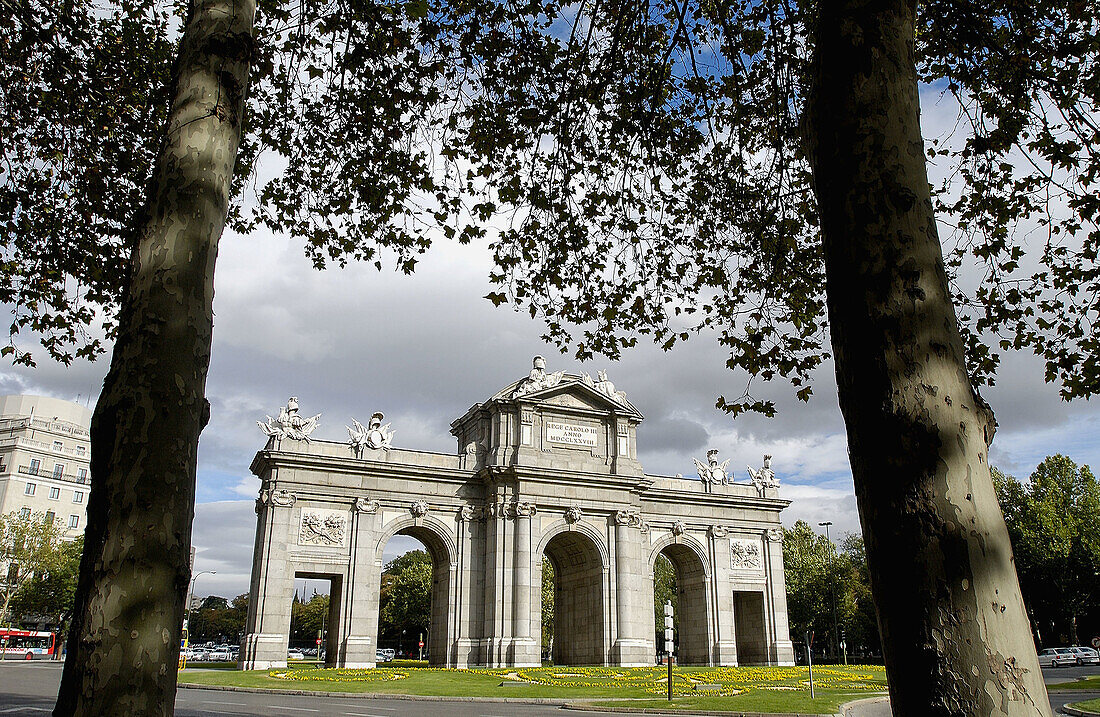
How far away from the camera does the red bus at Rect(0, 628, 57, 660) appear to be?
5819 centimetres

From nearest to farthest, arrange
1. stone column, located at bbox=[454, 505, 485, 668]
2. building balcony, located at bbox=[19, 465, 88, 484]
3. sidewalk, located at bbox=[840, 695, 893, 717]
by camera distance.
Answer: sidewalk, located at bbox=[840, 695, 893, 717] < stone column, located at bbox=[454, 505, 485, 668] < building balcony, located at bbox=[19, 465, 88, 484]

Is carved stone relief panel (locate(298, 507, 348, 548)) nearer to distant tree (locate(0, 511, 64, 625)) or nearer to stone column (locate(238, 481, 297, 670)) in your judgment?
stone column (locate(238, 481, 297, 670))

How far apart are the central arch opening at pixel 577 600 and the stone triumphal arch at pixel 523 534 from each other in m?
0.13

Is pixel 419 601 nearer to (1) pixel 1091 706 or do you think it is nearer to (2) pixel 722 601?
(2) pixel 722 601

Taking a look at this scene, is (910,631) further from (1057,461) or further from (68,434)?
(68,434)

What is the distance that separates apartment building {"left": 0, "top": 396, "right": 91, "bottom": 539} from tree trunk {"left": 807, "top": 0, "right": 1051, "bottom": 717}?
84759 millimetres

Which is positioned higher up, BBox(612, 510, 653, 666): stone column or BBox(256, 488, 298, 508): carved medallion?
BBox(256, 488, 298, 508): carved medallion

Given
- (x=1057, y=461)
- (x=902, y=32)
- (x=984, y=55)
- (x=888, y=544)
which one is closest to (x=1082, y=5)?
(x=984, y=55)

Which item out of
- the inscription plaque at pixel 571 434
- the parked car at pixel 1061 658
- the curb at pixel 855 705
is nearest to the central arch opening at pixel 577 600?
the inscription plaque at pixel 571 434

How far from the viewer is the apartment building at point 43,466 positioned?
74375 millimetres

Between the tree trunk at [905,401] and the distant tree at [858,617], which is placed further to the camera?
the distant tree at [858,617]

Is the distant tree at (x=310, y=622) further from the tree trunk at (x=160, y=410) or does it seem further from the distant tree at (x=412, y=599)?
the tree trunk at (x=160, y=410)

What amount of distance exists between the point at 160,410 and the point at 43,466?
9015 cm

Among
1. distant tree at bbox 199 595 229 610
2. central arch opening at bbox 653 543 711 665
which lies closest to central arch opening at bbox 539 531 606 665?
central arch opening at bbox 653 543 711 665
